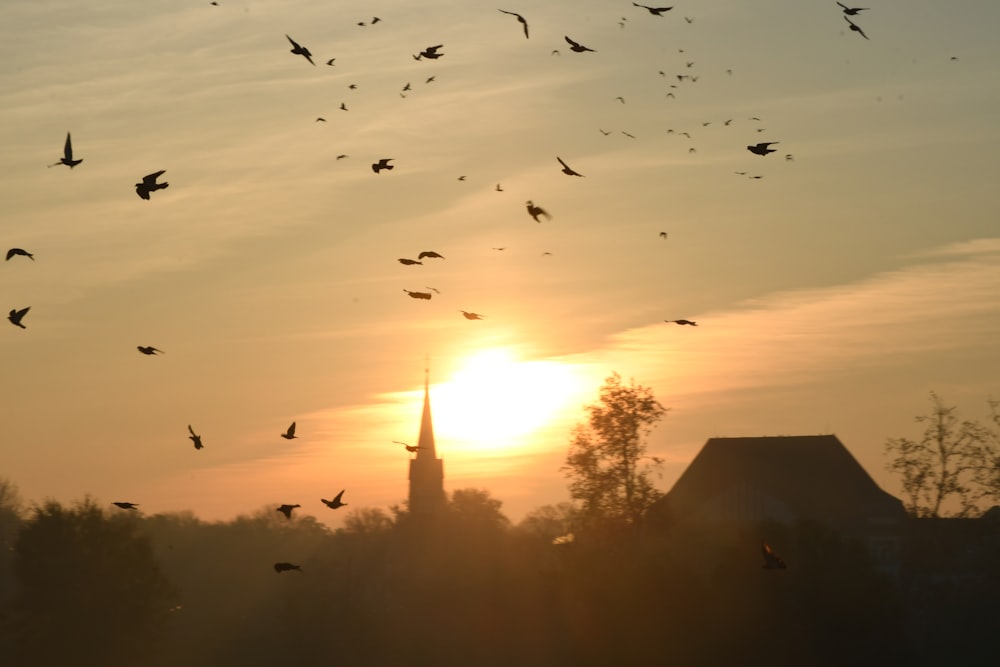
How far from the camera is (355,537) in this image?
142 metres

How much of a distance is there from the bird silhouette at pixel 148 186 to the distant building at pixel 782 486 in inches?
3732

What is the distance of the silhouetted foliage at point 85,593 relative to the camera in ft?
316

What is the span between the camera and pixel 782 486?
452ft

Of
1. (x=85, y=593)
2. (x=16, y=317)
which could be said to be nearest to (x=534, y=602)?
(x=85, y=593)

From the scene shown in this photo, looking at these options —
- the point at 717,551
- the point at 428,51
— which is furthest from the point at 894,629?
the point at 428,51

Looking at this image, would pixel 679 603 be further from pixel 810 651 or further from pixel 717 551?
pixel 717 551

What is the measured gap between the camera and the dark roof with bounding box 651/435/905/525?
133 metres

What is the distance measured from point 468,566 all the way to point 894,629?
33489mm

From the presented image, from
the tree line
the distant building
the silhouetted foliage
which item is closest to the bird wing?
the tree line

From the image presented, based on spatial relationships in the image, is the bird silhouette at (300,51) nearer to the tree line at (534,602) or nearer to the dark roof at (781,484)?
Result: the tree line at (534,602)

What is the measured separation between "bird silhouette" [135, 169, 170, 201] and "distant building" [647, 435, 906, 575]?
9479cm

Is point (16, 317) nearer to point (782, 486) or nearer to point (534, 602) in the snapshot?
point (534, 602)

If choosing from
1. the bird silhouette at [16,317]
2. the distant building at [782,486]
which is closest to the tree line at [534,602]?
the distant building at [782,486]

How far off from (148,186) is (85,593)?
222 ft
